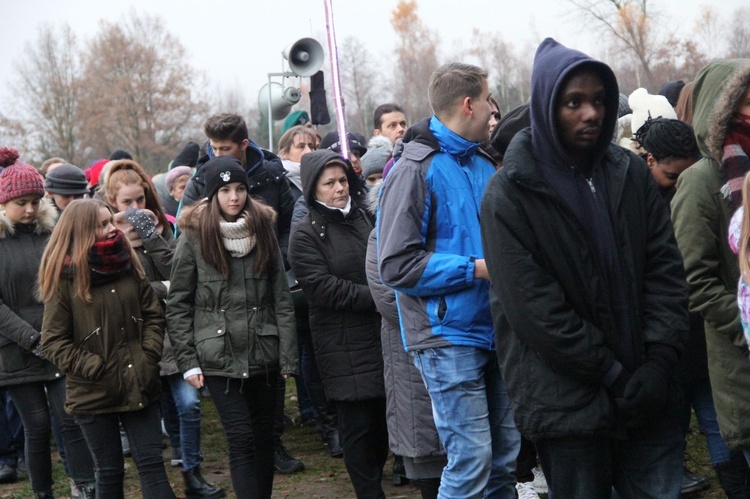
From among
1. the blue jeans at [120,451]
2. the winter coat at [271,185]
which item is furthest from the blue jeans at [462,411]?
the winter coat at [271,185]

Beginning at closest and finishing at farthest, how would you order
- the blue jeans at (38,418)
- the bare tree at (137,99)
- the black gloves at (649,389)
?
the black gloves at (649,389)
the blue jeans at (38,418)
the bare tree at (137,99)

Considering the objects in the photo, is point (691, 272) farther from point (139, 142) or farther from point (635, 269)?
point (139, 142)

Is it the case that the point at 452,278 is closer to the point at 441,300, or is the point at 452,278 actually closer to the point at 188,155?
the point at 441,300

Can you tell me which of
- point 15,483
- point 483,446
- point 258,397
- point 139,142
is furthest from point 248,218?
point 139,142

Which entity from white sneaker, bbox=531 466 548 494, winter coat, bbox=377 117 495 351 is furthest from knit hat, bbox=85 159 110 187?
winter coat, bbox=377 117 495 351

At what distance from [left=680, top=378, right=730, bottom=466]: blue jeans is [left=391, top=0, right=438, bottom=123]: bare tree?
72964 mm

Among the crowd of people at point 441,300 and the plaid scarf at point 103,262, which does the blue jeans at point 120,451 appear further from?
the plaid scarf at point 103,262

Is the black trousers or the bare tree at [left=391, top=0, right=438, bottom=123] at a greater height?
the bare tree at [left=391, top=0, right=438, bottom=123]

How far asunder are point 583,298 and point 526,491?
270cm

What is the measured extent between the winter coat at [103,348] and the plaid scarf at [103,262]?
5 centimetres

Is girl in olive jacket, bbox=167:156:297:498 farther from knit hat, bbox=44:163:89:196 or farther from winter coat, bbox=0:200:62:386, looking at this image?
knit hat, bbox=44:163:89:196

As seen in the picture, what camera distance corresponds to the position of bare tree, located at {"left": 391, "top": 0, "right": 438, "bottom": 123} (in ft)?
269

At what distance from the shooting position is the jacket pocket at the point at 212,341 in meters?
5.66

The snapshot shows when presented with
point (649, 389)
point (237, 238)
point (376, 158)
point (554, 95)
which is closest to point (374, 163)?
point (376, 158)
